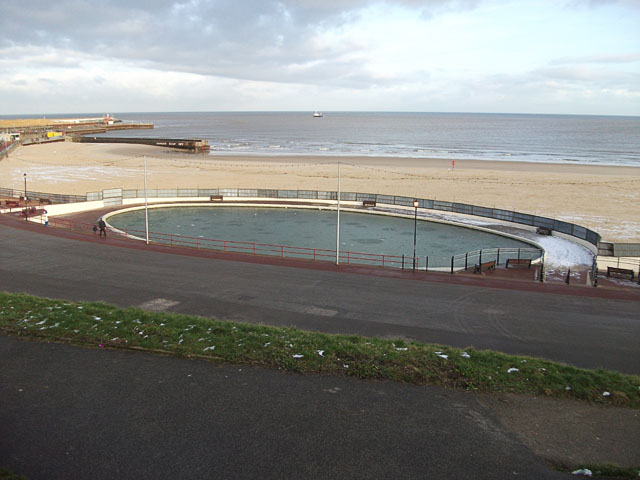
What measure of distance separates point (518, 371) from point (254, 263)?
1687cm

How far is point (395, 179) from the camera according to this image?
67.2m

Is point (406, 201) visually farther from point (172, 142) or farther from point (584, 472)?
point (172, 142)

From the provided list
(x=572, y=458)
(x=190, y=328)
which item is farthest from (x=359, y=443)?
(x=190, y=328)

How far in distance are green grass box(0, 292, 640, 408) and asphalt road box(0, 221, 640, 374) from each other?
2249 mm

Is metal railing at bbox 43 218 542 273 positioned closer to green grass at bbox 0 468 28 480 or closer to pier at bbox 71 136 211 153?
green grass at bbox 0 468 28 480

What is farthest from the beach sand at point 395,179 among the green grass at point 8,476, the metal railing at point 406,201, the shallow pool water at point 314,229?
the green grass at point 8,476

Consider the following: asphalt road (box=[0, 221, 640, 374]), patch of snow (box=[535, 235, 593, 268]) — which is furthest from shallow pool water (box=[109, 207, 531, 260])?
asphalt road (box=[0, 221, 640, 374])

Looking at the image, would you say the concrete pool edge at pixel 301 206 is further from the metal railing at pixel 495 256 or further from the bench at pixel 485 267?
the bench at pixel 485 267

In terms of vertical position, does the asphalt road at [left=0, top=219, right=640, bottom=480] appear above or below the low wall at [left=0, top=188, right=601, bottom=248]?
below

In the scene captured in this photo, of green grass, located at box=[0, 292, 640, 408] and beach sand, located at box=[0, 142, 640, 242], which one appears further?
beach sand, located at box=[0, 142, 640, 242]

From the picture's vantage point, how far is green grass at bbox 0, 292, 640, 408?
41.8 feet

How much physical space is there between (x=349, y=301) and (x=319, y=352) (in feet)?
23.7

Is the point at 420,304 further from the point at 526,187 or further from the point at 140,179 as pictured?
the point at 140,179

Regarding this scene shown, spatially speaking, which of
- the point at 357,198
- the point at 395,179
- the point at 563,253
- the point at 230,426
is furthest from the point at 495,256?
the point at 395,179
